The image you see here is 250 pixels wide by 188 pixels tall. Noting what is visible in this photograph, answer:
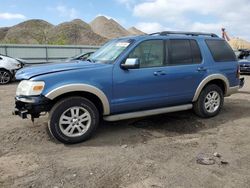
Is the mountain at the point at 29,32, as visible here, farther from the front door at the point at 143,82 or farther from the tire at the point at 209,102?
the front door at the point at 143,82

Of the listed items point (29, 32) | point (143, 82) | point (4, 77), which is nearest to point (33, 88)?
point (143, 82)

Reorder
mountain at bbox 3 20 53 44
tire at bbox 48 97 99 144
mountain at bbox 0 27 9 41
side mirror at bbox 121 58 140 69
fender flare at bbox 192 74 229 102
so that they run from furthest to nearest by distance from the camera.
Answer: mountain at bbox 0 27 9 41 → mountain at bbox 3 20 53 44 → fender flare at bbox 192 74 229 102 → side mirror at bbox 121 58 140 69 → tire at bbox 48 97 99 144

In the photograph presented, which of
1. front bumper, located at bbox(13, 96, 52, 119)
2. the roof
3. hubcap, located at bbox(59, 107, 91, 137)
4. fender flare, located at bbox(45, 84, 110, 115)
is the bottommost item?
hubcap, located at bbox(59, 107, 91, 137)

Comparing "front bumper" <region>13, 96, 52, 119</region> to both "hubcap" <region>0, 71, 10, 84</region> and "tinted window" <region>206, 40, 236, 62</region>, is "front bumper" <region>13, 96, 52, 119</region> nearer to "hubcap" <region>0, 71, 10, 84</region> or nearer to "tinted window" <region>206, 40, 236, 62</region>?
"tinted window" <region>206, 40, 236, 62</region>

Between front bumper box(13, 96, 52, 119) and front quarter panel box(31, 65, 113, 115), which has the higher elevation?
front quarter panel box(31, 65, 113, 115)

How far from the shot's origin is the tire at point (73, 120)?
5395mm

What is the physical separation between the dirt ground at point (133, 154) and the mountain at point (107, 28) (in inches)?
3100

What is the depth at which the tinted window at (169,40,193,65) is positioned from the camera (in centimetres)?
659

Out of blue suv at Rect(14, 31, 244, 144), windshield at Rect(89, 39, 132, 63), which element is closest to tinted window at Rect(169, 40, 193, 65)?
blue suv at Rect(14, 31, 244, 144)

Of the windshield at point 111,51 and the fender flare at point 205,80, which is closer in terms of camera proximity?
the windshield at point 111,51

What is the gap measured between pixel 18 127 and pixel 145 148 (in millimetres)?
2570

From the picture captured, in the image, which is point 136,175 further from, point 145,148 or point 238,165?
point 238,165

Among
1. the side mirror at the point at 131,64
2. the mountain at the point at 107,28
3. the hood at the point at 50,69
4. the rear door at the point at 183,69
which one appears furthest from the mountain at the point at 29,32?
the side mirror at the point at 131,64

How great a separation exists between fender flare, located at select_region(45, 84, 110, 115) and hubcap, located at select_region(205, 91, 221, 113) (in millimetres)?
2463
